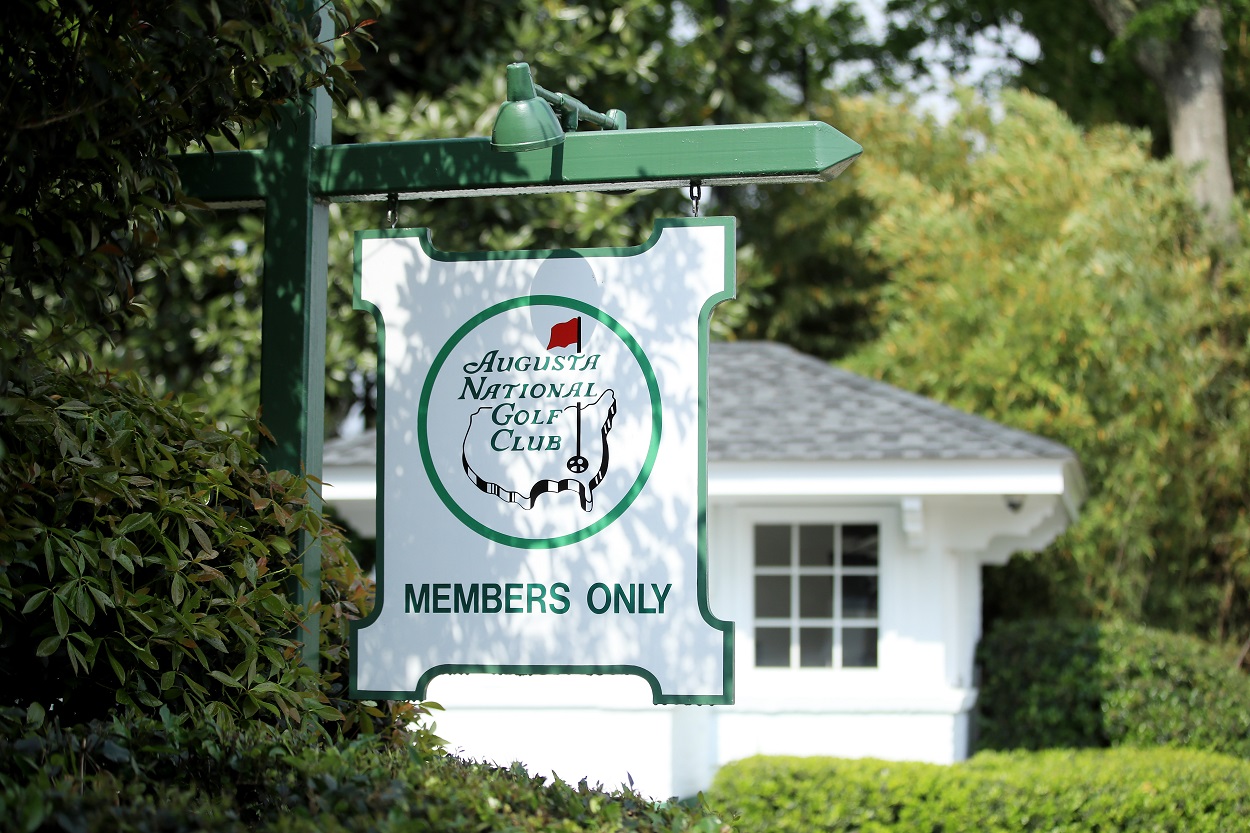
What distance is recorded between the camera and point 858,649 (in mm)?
9609

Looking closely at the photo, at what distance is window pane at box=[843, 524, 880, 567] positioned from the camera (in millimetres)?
9719

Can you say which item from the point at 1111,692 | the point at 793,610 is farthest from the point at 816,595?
the point at 1111,692

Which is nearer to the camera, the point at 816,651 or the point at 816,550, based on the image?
the point at 816,651

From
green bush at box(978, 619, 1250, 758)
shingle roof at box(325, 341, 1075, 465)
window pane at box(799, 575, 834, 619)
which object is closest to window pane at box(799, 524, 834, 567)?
window pane at box(799, 575, 834, 619)

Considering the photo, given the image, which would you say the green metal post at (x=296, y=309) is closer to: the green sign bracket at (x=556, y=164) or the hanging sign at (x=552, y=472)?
the green sign bracket at (x=556, y=164)

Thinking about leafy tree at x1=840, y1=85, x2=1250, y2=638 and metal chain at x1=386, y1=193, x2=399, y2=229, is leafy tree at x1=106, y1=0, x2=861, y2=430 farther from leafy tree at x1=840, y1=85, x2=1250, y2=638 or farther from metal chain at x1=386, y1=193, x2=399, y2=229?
metal chain at x1=386, y1=193, x2=399, y2=229

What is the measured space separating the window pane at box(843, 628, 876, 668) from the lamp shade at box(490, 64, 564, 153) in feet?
21.9

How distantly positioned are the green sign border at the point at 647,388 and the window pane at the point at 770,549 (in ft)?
20.9

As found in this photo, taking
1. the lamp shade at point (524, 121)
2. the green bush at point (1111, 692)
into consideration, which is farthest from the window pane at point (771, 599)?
the lamp shade at point (524, 121)

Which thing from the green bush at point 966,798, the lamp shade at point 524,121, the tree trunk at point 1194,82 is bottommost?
the green bush at point 966,798

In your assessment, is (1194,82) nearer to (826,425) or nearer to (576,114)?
(826,425)

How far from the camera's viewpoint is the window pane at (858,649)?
31.5ft

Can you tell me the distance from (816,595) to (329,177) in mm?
Result: 6580

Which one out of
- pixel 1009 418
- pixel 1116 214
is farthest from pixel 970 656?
pixel 1116 214
